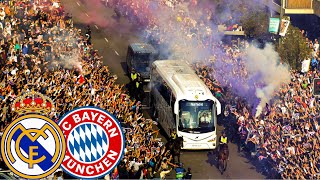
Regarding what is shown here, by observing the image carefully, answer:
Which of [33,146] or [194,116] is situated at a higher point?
[33,146]

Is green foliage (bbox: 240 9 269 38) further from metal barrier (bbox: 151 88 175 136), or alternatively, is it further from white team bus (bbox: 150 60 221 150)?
white team bus (bbox: 150 60 221 150)

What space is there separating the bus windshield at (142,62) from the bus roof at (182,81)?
4400 mm

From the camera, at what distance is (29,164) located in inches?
321

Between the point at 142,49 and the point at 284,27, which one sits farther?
the point at 284,27

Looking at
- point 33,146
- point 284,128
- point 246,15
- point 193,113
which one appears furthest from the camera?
point 246,15

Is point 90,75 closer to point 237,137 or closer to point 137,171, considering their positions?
point 237,137

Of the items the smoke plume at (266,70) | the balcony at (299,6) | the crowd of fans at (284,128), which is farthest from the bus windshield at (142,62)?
the balcony at (299,6)

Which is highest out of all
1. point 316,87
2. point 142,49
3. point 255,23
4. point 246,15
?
point 246,15

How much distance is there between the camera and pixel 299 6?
165 ft

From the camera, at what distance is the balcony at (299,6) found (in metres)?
50.0

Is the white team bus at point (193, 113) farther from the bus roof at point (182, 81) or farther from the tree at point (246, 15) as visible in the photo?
the tree at point (246, 15)

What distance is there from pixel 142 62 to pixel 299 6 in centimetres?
1512

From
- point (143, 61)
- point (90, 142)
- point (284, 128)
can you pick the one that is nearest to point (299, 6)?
point (143, 61)

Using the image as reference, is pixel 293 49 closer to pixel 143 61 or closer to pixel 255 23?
pixel 255 23
